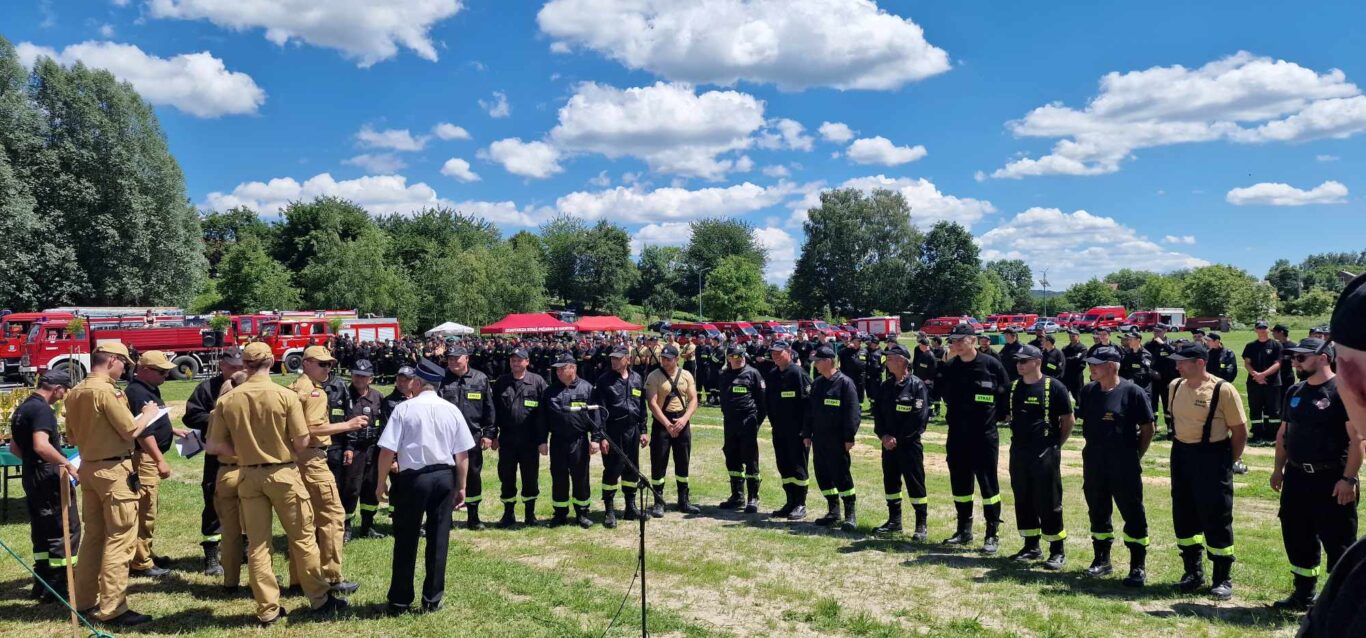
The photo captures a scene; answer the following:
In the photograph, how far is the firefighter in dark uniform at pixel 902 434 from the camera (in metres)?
8.35

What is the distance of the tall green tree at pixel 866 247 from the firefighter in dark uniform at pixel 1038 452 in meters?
70.6

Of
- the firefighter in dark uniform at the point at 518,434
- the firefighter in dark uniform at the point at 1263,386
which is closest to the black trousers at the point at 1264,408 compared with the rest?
the firefighter in dark uniform at the point at 1263,386

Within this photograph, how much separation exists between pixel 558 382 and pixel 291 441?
370cm

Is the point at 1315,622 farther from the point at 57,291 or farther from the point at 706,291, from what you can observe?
the point at 706,291

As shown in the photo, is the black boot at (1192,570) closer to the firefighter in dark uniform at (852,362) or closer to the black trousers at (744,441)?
the black trousers at (744,441)

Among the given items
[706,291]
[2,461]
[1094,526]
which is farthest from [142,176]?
[706,291]

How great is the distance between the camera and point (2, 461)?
8.03m

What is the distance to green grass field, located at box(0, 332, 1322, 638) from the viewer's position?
5.82 meters

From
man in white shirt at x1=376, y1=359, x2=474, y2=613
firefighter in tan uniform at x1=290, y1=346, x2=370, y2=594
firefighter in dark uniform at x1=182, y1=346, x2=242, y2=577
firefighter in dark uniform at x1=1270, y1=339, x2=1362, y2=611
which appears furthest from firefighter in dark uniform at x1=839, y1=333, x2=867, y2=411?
firefighter in dark uniform at x1=182, y1=346, x2=242, y2=577

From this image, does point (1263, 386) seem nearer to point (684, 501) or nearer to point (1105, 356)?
point (1105, 356)

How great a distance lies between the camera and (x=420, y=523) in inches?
243

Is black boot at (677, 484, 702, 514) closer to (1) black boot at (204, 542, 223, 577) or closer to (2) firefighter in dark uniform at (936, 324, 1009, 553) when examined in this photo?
(2) firefighter in dark uniform at (936, 324, 1009, 553)

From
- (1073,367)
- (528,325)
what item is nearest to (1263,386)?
(1073,367)

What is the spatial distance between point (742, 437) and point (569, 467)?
225 centimetres
